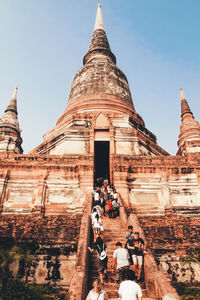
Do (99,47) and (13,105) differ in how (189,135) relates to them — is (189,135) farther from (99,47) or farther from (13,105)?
(99,47)

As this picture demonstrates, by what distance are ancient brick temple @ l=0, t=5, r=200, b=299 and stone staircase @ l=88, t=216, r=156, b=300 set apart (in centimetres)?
56

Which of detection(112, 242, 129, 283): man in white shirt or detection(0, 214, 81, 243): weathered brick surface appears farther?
detection(0, 214, 81, 243): weathered brick surface

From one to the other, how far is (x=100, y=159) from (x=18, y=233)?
30.1 ft

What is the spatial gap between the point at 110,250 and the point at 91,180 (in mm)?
5496

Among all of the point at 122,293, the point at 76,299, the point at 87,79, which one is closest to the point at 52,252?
the point at 76,299

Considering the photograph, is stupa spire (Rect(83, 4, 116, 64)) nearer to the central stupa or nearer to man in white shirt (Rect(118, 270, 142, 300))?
the central stupa

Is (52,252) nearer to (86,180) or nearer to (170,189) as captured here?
(86,180)

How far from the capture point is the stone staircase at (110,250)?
609cm

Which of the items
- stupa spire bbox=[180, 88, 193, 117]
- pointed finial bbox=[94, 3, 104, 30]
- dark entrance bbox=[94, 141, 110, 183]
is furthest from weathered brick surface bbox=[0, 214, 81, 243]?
pointed finial bbox=[94, 3, 104, 30]

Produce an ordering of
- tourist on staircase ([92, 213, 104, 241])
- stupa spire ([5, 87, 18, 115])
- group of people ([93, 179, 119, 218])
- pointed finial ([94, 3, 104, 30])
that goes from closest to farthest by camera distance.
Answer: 1. tourist on staircase ([92, 213, 104, 241])
2. group of people ([93, 179, 119, 218])
3. stupa spire ([5, 87, 18, 115])
4. pointed finial ([94, 3, 104, 30])

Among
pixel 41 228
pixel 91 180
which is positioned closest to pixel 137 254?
pixel 41 228

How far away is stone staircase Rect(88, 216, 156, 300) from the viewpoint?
609cm

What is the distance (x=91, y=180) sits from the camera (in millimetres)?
13016

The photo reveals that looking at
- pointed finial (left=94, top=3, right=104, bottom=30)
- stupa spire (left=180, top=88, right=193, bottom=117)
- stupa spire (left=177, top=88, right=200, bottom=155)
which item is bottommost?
stupa spire (left=177, top=88, right=200, bottom=155)
